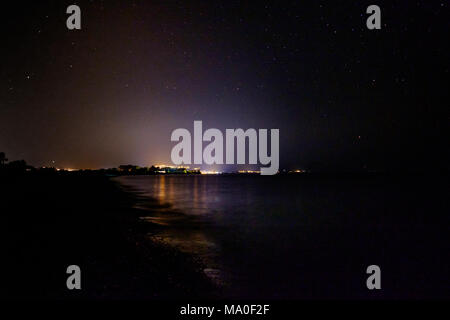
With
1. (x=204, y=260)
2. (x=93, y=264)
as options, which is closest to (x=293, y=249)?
(x=204, y=260)

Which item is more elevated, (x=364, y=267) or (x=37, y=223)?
(x=37, y=223)

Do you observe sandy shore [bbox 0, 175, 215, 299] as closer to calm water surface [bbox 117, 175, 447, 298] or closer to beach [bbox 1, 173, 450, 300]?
beach [bbox 1, 173, 450, 300]

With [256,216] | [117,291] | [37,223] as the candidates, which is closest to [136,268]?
[117,291]

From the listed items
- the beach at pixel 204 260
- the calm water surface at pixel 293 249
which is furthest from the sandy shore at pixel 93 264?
the calm water surface at pixel 293 249

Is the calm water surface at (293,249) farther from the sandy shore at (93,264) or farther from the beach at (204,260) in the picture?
the sandy shore at (93,264)

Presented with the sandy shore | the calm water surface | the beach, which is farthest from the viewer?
the calm water surface

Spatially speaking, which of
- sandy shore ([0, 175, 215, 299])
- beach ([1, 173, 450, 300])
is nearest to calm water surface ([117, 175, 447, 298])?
beach ([1, 173, 450, 300])

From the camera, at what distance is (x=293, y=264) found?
11023 millimetres

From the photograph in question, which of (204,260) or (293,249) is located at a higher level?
(204,260)

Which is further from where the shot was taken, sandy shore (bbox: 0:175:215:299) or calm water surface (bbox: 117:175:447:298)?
calm water surface (bbox: 117:175:447:298)

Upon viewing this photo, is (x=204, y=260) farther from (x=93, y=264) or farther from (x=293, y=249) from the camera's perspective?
(x=293, y=249)

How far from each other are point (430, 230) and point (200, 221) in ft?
45.9
